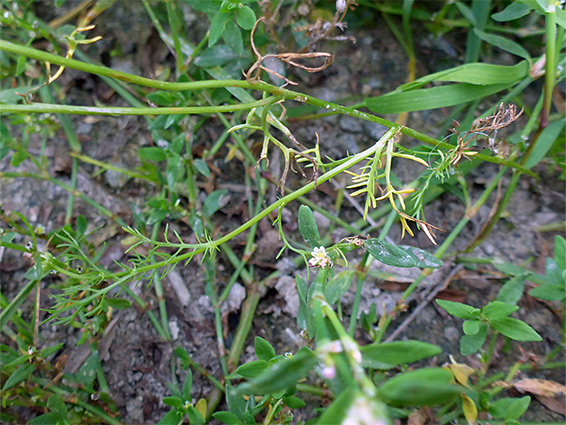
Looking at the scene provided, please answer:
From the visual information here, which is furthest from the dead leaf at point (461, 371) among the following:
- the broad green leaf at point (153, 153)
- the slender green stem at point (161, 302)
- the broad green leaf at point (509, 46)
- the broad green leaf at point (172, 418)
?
the broad green leaf at point (153, 153)

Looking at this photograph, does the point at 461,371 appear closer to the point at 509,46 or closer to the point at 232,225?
the point at 232,225

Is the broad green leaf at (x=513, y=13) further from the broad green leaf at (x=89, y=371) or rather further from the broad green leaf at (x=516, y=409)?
the broad green leaf at (x=89, y=371)

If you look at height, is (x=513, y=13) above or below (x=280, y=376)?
above

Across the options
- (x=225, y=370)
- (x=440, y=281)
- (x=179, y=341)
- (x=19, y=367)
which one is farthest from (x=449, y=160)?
(x=19, y=367)

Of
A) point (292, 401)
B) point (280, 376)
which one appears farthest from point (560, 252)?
point (280, 376)

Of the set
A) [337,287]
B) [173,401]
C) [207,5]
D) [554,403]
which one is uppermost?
[207,5]

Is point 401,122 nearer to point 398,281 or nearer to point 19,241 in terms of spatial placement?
point 398,281
